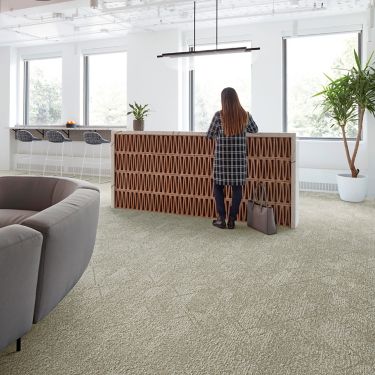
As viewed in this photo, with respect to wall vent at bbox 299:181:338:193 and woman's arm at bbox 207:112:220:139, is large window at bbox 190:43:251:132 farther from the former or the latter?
woman's arm at bbox 207:112:220:139

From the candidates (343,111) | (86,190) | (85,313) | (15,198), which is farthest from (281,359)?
(343,111)

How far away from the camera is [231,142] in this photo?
168 inches

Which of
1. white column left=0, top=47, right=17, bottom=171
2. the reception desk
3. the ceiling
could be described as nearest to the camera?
the reception desk

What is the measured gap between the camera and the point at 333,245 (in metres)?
3.81

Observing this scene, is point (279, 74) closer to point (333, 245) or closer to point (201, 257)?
point (333, 245)

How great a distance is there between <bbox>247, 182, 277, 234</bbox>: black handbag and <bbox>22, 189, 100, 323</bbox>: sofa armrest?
2195mm

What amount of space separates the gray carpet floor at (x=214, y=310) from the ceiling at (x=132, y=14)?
3940 millimetres

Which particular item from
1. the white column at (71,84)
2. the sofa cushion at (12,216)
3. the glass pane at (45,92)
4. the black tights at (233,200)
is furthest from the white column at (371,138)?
the glass pane at (45,92)

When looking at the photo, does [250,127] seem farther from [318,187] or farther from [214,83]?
[214,83]

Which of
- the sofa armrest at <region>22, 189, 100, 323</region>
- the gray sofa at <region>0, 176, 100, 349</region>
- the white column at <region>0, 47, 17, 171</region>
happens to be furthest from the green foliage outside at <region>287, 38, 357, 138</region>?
the white column at <region>0, 47, 17, 171</region>

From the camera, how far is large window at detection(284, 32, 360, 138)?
278 inches

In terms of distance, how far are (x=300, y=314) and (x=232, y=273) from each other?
76cm

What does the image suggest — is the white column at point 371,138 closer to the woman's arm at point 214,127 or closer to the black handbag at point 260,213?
the black handbag at point 260,213

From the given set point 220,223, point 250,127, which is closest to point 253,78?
point 250,127
